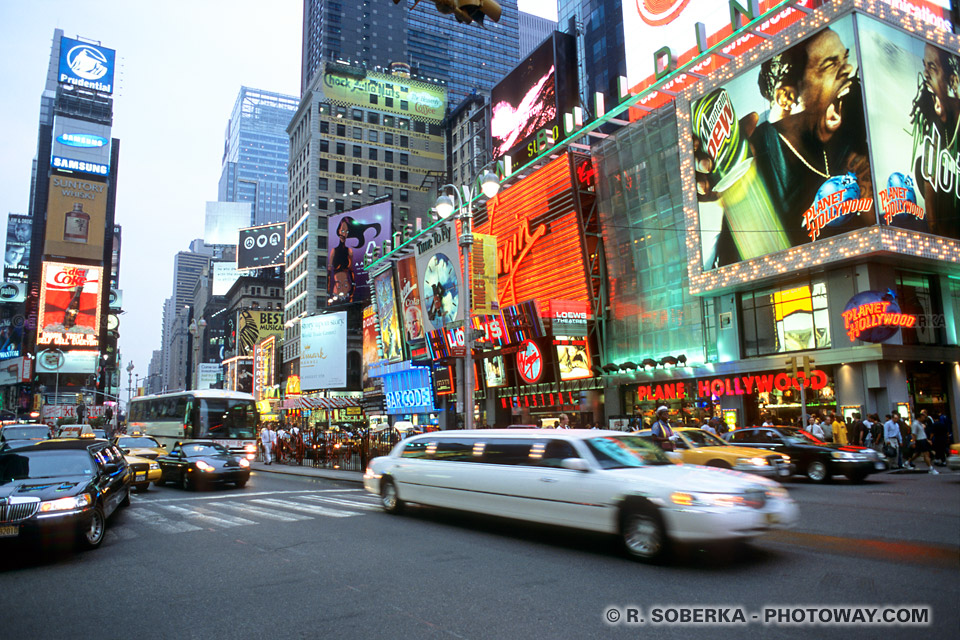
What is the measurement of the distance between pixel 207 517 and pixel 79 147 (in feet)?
333

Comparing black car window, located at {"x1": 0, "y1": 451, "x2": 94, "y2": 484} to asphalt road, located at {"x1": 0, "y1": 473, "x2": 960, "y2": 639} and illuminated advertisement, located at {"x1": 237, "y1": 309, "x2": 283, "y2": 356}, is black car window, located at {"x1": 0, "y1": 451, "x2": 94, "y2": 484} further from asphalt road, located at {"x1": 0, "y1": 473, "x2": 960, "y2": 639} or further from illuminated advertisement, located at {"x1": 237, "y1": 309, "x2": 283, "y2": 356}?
illuminated advertisement, located at {"x1": 237, "y1": 309, "x2": 283, "y2": 356}

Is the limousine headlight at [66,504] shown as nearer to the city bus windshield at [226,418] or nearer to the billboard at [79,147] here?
the city bus windshield at [226,418]

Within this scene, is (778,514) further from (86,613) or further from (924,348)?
(924,348)

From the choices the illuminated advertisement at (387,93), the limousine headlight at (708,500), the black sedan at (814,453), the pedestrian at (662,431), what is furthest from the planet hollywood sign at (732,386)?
the illuminated advertisement at (387,93)

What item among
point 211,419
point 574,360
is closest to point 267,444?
point 211,419

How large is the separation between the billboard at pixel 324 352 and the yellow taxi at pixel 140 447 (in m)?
42.2

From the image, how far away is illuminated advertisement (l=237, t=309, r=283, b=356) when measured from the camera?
363ft

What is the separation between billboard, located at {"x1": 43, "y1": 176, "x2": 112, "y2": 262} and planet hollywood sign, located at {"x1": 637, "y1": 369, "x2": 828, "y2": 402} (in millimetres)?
85745

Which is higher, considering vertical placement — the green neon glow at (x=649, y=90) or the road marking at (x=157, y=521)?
the green neon glow at (x=649, y=90)

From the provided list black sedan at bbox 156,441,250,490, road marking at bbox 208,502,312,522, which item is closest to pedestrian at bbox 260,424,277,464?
black sedan at bbox 156,441,250,490

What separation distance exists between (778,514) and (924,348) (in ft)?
70.9

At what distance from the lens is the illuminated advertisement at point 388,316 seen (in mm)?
54500

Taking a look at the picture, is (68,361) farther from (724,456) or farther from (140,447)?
(724,456)

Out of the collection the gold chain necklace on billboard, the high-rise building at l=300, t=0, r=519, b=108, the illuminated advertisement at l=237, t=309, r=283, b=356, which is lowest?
the gold chain necklace on billboard
